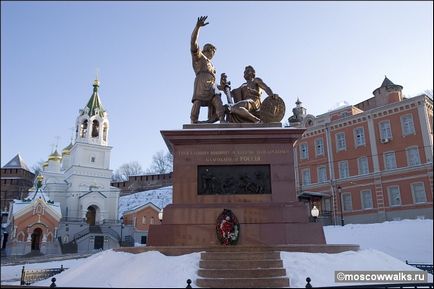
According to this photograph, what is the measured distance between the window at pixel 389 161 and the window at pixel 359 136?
3.07m

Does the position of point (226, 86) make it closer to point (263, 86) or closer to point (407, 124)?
point (263, 86)

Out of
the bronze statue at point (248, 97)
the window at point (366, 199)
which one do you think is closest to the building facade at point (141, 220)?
the window at point (366, 199)

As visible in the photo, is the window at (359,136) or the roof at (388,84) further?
the roof at (388,84)

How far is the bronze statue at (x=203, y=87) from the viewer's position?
1373cm

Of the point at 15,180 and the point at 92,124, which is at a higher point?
the point at 92,124

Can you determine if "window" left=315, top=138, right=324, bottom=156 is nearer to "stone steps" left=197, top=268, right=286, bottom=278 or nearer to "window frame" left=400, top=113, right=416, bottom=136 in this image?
"window frame" left=400, top=113, right=416, bottom=136

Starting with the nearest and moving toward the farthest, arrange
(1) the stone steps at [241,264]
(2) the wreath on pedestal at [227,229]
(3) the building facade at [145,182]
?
1. (1) the stone steps at [241,264]
2. (2) the wreath on pedestal at [227,229]
3. (3) the building facade at [145,182]

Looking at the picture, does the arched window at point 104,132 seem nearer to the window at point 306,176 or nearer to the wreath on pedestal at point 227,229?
the window at point 306,176

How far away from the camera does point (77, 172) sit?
58.4 metres

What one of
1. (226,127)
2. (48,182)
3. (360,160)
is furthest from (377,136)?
(48,182)

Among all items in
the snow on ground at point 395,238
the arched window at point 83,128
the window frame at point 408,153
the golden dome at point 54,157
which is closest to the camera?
the snow on ground at point 395,238

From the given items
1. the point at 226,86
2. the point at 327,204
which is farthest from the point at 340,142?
the point at 226,86

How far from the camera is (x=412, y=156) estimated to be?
35.2m

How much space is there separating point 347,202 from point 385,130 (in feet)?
26.8
